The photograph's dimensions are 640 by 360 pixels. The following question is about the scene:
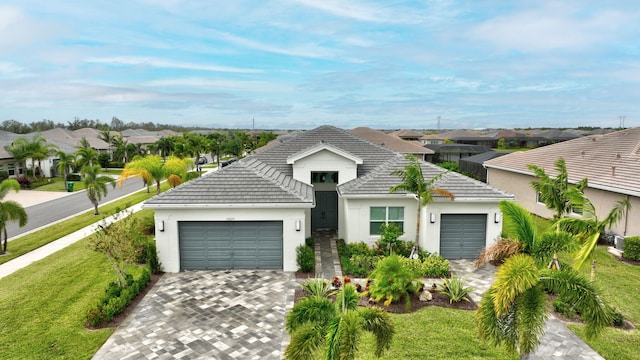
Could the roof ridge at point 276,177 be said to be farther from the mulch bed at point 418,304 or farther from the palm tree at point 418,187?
the mulch bed at point 418,304

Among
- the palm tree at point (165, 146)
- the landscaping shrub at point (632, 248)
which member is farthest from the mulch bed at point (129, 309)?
the palm tree at point (165, 146)

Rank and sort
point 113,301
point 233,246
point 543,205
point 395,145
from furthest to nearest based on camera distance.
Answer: point 395,145
point 543,205
point 233,246
point 113,301

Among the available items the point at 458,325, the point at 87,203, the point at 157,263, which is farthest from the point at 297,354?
the point at 87,203

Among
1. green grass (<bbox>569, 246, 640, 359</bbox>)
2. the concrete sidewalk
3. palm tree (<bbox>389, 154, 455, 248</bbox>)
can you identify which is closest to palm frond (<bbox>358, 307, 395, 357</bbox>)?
green grass (<bbox>569, 246, 640, 359</bbox>)

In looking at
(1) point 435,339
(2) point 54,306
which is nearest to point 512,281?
(1) point 435,339

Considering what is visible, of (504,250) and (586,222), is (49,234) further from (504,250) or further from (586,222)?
(586,222)
